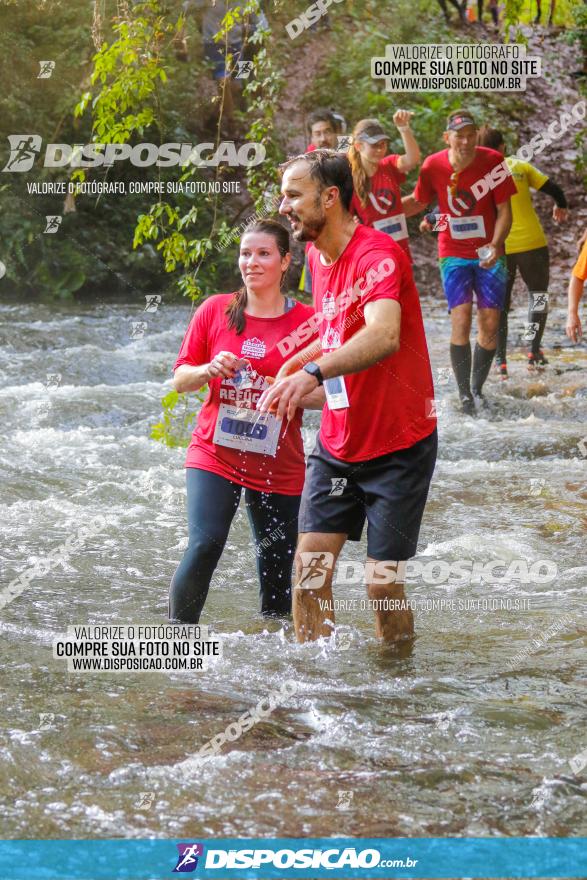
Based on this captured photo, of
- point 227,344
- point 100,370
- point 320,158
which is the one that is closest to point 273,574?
point 227,344

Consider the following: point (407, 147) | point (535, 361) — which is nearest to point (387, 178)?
point (407, 147)

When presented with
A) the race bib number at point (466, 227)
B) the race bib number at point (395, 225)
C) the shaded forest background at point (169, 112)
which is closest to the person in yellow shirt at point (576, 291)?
the race bib number at point (466, 227)

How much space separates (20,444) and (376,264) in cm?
602

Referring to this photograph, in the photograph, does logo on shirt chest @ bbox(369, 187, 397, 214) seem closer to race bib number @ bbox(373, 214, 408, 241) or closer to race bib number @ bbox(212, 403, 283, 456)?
race bib number @ bbox(373, 214, 408, 241)

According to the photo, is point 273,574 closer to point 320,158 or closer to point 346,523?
point 346,523

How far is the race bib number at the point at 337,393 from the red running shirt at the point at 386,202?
548cm

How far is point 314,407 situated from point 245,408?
0.30m

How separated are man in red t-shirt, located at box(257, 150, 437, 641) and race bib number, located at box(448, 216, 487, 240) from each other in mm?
5551

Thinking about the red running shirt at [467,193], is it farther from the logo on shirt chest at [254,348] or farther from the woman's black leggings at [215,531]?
the woman's black leggings at [215,531]

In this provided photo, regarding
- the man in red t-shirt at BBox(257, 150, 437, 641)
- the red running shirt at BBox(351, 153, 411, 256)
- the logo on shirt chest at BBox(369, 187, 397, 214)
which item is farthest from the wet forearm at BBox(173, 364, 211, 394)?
the logo on shirt chest at BBox(369, 187, 397, 214)

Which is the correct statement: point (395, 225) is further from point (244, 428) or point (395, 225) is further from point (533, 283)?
point (244, 428)

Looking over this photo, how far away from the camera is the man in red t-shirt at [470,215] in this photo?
9844 mm

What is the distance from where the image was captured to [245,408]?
487cm

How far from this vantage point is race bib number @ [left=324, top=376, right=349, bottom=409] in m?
4.36
